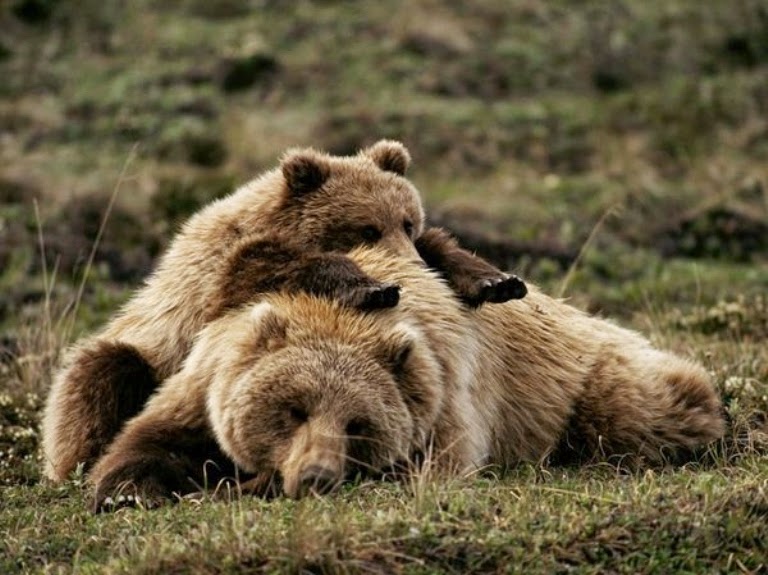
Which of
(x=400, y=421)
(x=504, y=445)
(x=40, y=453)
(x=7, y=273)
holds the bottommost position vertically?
(x=7, y=273)

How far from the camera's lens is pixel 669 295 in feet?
42.7

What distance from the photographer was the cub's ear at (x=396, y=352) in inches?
254

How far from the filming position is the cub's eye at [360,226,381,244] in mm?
8055

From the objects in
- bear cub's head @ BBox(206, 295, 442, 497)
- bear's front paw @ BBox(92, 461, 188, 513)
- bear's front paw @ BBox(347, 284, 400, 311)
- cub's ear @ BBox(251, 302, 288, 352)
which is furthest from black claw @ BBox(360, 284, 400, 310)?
bear's front paw @ BBox(92, 461, 188, 513)

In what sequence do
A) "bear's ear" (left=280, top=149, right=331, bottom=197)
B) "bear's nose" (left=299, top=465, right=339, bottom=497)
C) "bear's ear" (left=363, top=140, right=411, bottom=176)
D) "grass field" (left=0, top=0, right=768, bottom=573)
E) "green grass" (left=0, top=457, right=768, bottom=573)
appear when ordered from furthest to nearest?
"bear's ear" (left=363, top=140, right=411, bottom=176) → "bear's ear" (left=280, top=149, right=331, bottom=197) → "bear's nose" (left=299, top=465, right=339, bottom=497) → "grass field" (left=0, top=0, right=768, bottom=573) → "green grass" (left=0, top=457, right=768, bottom=573)

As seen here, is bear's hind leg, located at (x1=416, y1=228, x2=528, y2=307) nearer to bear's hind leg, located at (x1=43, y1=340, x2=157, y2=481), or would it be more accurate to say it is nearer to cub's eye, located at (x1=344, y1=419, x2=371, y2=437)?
cub's eye, located at (x1=344, y1=419, x2=371, y2=437)

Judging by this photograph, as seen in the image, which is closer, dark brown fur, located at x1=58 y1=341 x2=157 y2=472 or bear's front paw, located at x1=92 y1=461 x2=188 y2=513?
bear's front paw, located at x1=92 y1=461 x2=188 y2=513

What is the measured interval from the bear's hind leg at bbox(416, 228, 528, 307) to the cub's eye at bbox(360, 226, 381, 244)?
326mm

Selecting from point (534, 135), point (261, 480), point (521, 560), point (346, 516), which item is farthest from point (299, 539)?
point (534, 135)

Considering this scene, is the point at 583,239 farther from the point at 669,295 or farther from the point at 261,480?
the point at 261,480

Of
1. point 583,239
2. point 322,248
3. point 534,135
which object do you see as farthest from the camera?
point 534,135

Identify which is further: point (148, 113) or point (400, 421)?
point (148, 113)

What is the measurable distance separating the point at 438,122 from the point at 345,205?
10.7m

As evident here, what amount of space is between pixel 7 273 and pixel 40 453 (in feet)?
18.7
